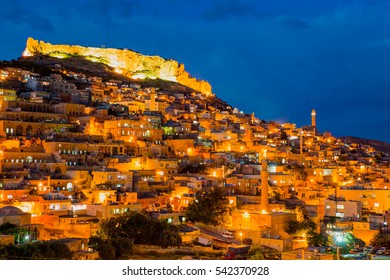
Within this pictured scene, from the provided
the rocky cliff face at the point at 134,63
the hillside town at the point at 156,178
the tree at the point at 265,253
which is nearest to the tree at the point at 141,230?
the hillside town at the point at 156,178

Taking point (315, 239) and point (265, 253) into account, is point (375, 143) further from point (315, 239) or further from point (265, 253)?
point (265, 253)

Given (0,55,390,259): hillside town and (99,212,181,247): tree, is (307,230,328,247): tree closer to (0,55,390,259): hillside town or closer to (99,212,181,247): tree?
(0,55,390,259): hillside town

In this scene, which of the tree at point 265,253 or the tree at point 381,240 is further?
the tree at point 381,240

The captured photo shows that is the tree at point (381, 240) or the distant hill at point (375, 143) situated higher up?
the distant hill at point (375, 143)

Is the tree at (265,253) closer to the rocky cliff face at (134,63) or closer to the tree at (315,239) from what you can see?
the tree at (315,239)

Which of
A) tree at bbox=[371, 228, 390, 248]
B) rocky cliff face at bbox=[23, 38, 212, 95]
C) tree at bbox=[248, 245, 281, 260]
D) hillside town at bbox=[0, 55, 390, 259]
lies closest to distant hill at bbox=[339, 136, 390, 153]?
rocky cliff face at bbox=[23, 38, 212, 95]

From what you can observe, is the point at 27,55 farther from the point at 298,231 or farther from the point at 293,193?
the point at 298,231
